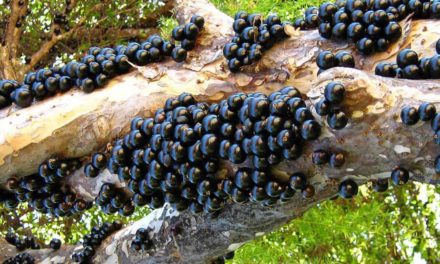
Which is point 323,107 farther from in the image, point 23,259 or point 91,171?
point 23,259

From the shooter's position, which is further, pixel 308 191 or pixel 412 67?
A: pixel 308 191

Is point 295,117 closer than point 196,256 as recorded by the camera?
Yes

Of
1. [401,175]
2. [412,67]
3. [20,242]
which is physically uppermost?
[412,67]

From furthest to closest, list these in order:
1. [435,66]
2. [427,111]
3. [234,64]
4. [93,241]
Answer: [93,241], [234,64], [435,66], [427,111]

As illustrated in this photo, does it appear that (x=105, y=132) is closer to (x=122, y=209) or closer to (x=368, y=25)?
(x=122, y=209)

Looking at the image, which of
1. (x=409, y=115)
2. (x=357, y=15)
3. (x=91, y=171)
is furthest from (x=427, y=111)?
(x=91, y=171)

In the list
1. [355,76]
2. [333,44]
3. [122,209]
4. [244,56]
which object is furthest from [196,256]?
[355,76]
